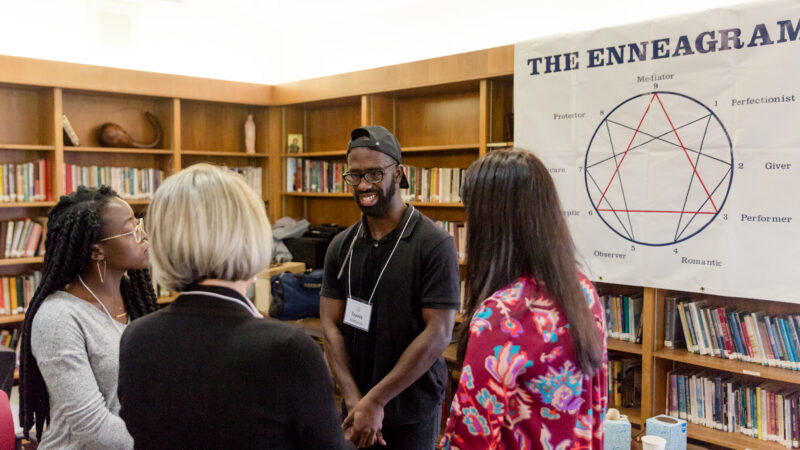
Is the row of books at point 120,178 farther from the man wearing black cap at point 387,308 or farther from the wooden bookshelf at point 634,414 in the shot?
the wooden bookshelf at point 634,414

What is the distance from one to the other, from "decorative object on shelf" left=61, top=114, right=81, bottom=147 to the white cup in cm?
412

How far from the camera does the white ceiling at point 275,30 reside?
4.05m

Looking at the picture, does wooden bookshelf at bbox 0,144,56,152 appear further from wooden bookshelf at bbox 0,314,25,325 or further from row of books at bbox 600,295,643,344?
row of books at bbox 600,295,643,344

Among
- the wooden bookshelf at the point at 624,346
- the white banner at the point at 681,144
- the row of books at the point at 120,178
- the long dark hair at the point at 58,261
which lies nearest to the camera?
the long dark hair at the point at 58,261

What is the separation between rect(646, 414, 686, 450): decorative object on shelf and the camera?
249 cm

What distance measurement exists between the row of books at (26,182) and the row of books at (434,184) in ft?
8.32

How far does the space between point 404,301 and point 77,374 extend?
38.0 inches

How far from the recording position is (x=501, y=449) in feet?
4.04

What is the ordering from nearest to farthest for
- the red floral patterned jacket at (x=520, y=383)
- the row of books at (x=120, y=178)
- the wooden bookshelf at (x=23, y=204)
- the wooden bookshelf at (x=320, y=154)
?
the red floral patterned jacket at (x=520, y=383), the wooden bookshelf at (x=23, y=204), the row of books at (x=120, y=178), the wooden bookshelf at (x=320, y=154)

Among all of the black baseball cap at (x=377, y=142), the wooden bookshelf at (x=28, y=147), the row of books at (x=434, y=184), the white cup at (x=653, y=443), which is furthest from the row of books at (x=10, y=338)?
the white cup at (x=653, y=443)

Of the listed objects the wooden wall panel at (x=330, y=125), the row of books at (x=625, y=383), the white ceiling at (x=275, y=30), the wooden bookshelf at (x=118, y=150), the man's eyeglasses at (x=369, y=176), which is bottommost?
the row of books at (x=625, y=383)

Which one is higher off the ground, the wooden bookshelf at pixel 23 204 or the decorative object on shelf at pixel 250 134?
the decorative object on shelf at pixel 250 134

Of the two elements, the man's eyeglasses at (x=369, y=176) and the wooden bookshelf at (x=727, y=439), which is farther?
the wooden bookshelf at (x=727, y=439)

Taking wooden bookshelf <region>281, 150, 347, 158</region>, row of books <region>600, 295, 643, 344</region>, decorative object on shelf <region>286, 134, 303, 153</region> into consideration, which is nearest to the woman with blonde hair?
row of books <region>600, 295, 643, 344</region>
